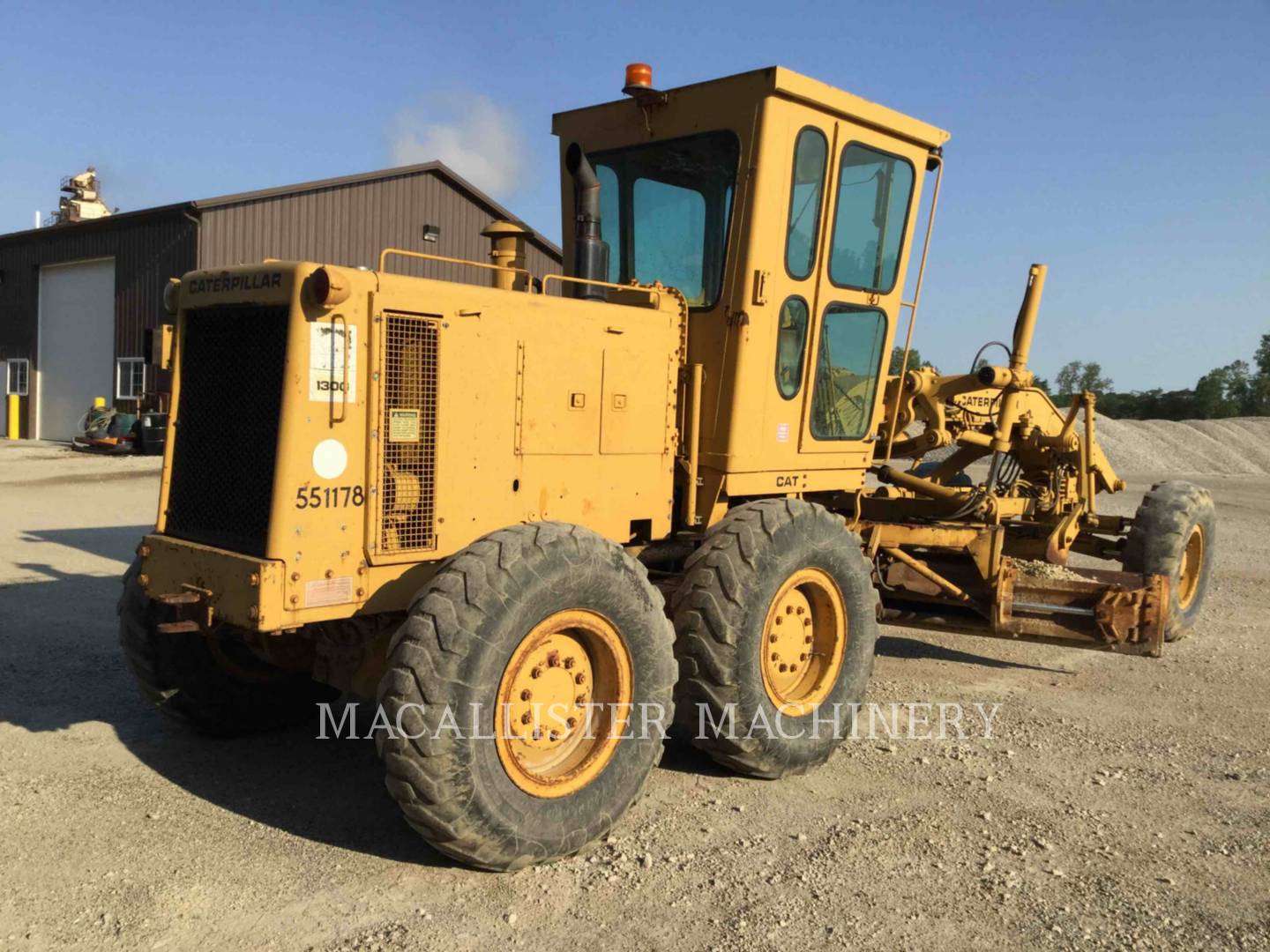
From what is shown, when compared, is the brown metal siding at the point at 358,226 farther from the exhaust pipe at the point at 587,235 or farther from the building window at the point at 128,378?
the exhaust pipe at the point at 587,235

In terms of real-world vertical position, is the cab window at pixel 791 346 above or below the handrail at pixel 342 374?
above

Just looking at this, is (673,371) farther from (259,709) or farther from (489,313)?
(259,709)

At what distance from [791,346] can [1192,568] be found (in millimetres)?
5276

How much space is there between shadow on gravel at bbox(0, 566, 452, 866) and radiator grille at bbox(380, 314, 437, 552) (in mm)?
1237

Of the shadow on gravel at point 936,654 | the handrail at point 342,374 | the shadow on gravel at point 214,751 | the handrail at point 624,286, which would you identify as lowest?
the shadow on gravel at point 214,751

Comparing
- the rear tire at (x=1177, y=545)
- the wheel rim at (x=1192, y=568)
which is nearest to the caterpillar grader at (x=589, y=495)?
the rear tire at (x=1177, y=545)

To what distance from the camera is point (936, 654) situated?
8000mm

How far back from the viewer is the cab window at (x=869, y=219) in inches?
225

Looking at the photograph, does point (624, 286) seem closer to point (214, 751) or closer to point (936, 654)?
point (214, 751)

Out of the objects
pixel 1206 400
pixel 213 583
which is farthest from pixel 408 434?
pixel 1206 400

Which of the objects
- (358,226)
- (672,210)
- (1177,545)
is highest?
(358,226)

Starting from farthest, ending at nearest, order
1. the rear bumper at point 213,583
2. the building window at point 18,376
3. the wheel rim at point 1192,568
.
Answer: the building window at point 18,376
the wheel rim at point 1192,568
the rear bumper at point 213,583

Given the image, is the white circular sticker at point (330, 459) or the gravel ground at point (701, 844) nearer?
the gravel ground at point (701, 844)

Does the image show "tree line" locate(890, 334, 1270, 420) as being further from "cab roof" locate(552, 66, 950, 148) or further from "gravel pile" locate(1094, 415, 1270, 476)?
"cab roof" locate(552, 66, 950, 148)
